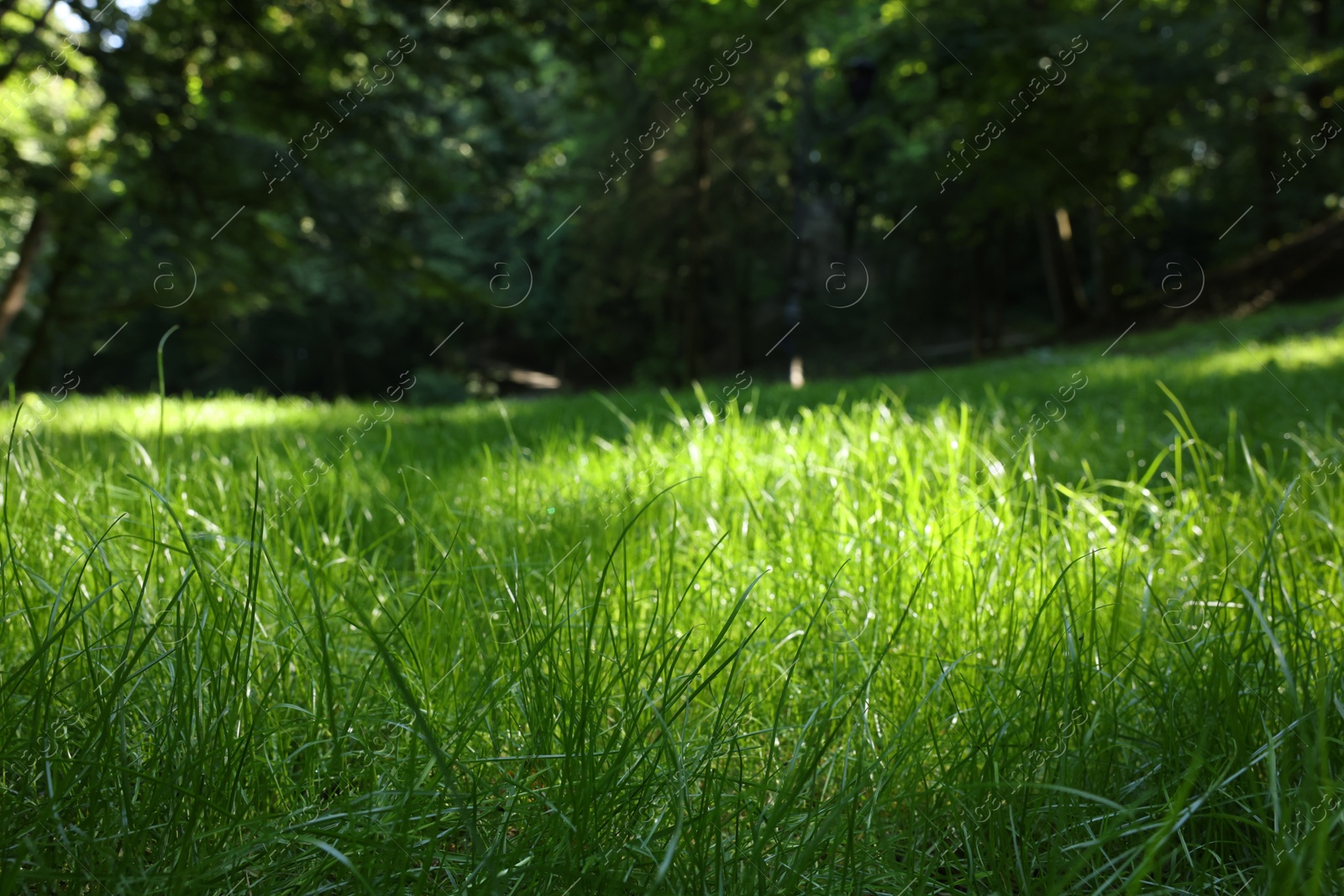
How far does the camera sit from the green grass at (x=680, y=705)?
94cm

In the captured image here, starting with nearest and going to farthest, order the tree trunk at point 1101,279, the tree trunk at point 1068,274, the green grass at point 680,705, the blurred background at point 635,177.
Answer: the green grass at point 680,705, the blurred background at point 635,177, the tree trunk at point 1101,279, the tree trunk at point 1068,274

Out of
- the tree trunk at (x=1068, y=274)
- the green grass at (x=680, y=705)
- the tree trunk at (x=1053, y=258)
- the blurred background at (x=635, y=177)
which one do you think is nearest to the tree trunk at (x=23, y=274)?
the blurred background at (x=635, y=177)

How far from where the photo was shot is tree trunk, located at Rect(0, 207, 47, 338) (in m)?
12.0

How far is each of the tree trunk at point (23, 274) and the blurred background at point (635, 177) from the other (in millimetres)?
92

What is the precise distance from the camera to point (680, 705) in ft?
4.48

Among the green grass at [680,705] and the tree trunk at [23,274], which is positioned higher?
the tree trunk at [23,274]

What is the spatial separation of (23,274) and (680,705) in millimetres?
15170

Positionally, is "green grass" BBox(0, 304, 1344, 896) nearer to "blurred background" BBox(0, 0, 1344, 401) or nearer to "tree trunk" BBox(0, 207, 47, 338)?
"blurred background" BBox(0, 0, 1344, 401)

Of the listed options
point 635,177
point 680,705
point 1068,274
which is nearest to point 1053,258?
point 1068,274

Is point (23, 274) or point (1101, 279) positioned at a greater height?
point (1101, 279)

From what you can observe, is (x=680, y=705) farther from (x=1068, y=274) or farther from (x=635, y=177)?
(x=635, y=177)

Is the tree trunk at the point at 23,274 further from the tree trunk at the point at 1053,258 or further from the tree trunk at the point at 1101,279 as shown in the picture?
the tree trunk at the point at 1053,258

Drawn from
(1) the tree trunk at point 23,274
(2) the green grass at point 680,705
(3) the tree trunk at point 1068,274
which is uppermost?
(3) the tree trunk at point 1068,274

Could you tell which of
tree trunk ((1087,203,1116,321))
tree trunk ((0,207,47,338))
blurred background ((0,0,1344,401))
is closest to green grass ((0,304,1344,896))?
blurred background ((0,0,1344,401))
